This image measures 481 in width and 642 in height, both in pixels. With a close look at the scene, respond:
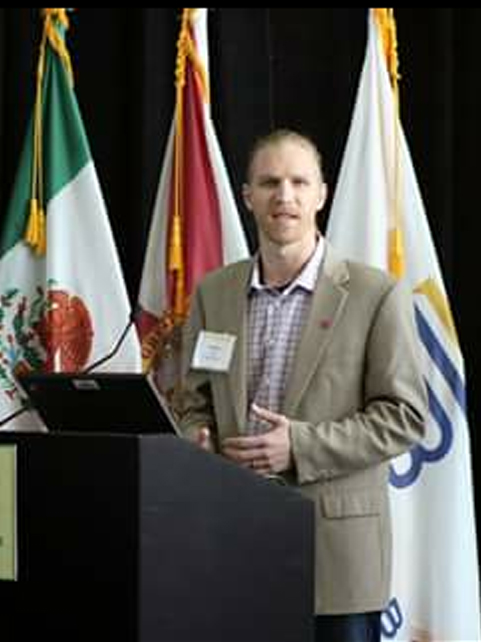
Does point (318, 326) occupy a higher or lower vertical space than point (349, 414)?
higher

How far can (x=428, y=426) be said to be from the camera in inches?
110

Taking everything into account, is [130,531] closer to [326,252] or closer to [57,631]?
[57,631]

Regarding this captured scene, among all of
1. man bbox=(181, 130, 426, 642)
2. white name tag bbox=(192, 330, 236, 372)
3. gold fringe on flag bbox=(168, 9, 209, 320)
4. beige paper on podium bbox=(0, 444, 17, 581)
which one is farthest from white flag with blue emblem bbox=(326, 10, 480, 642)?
beige paper on podium bbox=(0, 444, 17, 581)

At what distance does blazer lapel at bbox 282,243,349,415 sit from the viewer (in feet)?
6.91

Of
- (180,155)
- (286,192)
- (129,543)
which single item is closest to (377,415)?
(286,192)

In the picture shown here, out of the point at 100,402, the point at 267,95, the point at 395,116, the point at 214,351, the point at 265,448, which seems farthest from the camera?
the point at 267,95

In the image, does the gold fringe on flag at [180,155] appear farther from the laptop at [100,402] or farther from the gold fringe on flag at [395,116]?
the laptop at [100,402]

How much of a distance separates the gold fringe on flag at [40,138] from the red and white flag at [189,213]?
308 millimetres

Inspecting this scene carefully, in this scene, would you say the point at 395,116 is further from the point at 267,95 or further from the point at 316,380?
the point at 316,380

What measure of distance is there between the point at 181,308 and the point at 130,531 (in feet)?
5.26

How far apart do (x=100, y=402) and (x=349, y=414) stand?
681mm

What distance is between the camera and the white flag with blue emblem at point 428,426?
2.78 meters

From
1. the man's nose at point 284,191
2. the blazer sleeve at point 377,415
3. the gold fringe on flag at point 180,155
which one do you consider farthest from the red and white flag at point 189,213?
the blazer sleeve at point 377,415

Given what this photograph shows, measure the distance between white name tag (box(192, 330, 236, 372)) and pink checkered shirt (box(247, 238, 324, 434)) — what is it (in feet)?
0.14
